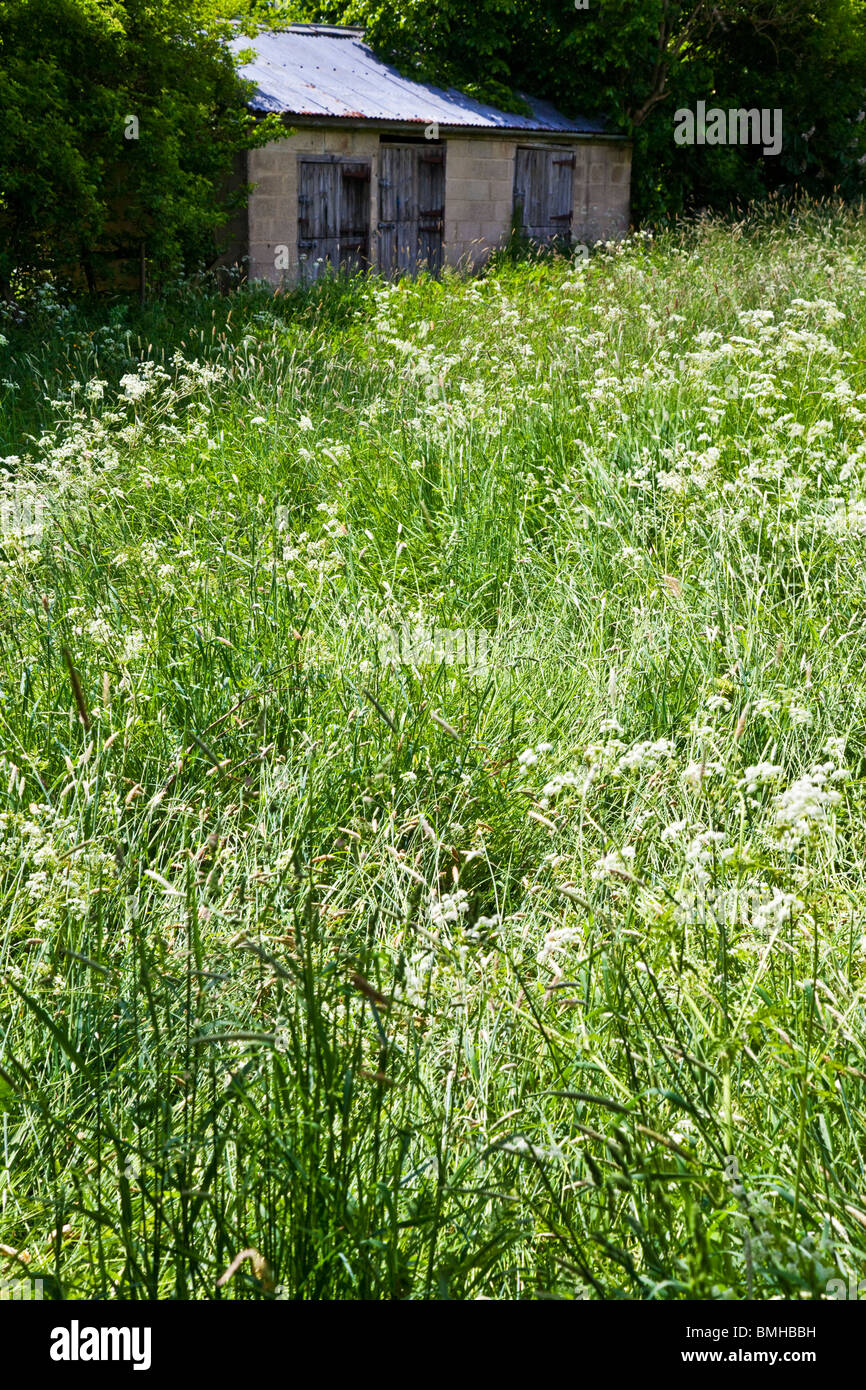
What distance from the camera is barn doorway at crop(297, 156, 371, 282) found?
55.9 feet

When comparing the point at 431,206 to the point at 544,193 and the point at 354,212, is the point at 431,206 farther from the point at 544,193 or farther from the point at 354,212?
the point at 544,193

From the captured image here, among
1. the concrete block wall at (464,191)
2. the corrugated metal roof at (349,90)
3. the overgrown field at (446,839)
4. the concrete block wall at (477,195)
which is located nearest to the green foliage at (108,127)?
the concrete block wall at (464,191)

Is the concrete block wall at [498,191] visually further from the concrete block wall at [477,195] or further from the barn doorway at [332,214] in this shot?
the barn doorway at [332,214]

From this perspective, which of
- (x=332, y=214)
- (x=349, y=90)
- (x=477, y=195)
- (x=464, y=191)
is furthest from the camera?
(x=477, y=195)

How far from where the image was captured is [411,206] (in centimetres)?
1866

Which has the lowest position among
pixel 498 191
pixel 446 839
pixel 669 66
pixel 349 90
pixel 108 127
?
pixel 446 839

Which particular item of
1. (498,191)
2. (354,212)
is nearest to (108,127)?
(354,212)

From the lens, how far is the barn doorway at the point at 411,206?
18.3 metres

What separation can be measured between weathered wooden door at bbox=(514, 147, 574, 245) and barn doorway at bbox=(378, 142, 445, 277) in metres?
1.63

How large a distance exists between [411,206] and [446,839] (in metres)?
17.2

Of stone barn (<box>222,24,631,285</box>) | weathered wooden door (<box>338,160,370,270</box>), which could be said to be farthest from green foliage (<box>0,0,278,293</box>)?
weathered wooden door (<box>338,160,370,270</box>)

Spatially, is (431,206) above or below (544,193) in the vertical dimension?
below

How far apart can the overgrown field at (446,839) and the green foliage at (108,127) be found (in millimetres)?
4550

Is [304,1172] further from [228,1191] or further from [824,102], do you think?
[824,102]
